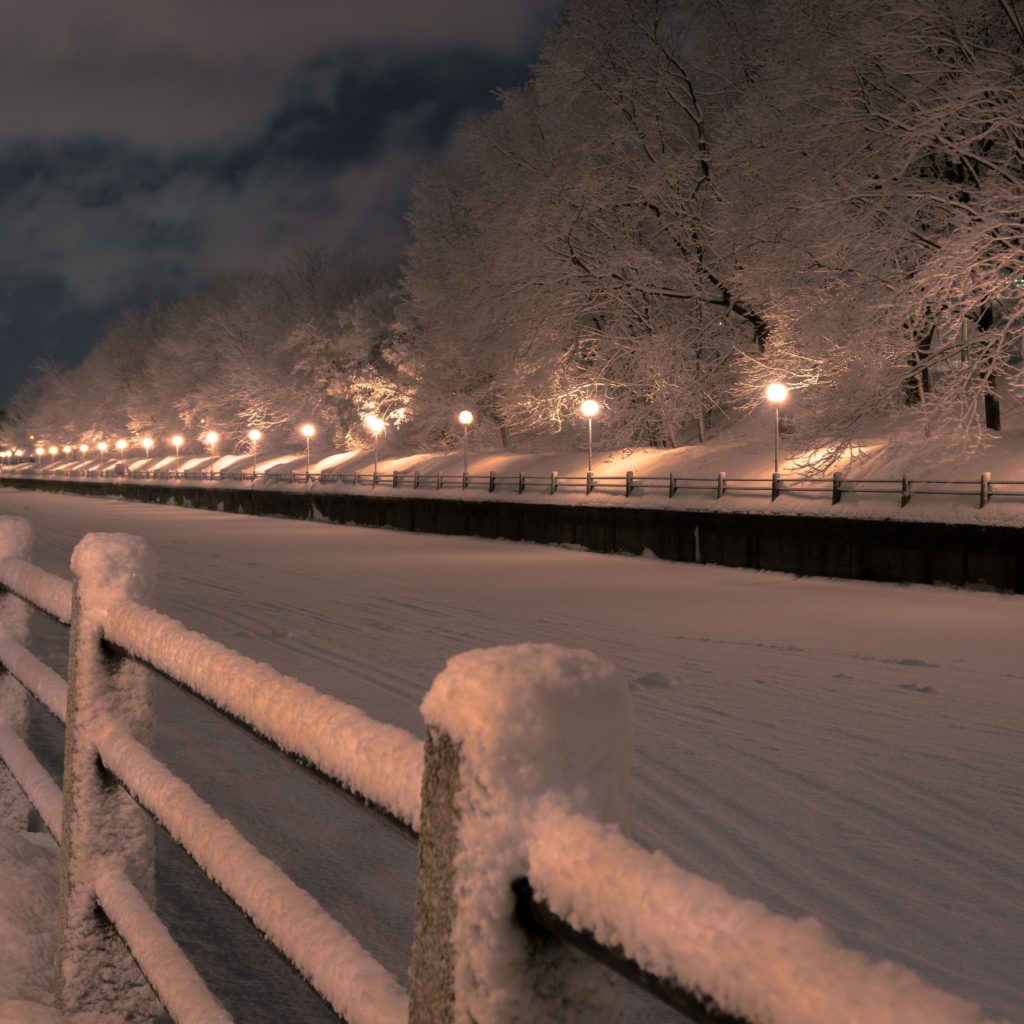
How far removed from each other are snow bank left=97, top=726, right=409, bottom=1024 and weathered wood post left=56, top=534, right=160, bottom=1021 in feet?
0.57

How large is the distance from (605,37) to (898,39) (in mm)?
14391

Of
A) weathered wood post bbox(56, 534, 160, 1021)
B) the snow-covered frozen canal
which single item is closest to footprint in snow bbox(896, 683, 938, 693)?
the snow-covered frozen canal

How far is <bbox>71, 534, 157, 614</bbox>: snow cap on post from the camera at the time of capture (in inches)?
117

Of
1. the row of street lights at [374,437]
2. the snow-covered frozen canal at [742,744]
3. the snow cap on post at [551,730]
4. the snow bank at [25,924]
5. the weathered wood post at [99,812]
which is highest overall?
the row of street lights at [374,437]

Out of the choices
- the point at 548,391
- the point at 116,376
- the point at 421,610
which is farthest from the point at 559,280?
the point at 116,376

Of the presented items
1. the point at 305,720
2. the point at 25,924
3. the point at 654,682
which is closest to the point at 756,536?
the point at 654,682

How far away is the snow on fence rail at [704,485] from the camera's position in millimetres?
22594

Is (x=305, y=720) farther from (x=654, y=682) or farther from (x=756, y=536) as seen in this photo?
(x=756, y=536)

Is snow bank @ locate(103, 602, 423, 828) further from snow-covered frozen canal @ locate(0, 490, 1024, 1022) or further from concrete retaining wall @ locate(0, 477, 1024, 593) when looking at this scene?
concrete retaining wall @ locate(0, 477, 1024, 593)

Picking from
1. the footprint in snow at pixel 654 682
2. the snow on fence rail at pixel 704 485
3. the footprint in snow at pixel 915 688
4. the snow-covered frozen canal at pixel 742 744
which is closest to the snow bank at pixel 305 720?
the snow-covered frozen canal at pixel 742 744

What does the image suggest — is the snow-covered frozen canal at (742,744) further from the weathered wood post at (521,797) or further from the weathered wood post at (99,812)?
the weathered wood post at (521,797)

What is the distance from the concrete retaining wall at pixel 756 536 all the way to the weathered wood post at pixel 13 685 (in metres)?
17.6

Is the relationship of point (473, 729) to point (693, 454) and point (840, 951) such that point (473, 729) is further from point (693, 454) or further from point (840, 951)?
point (693, 454)

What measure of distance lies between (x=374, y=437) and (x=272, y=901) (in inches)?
2418
